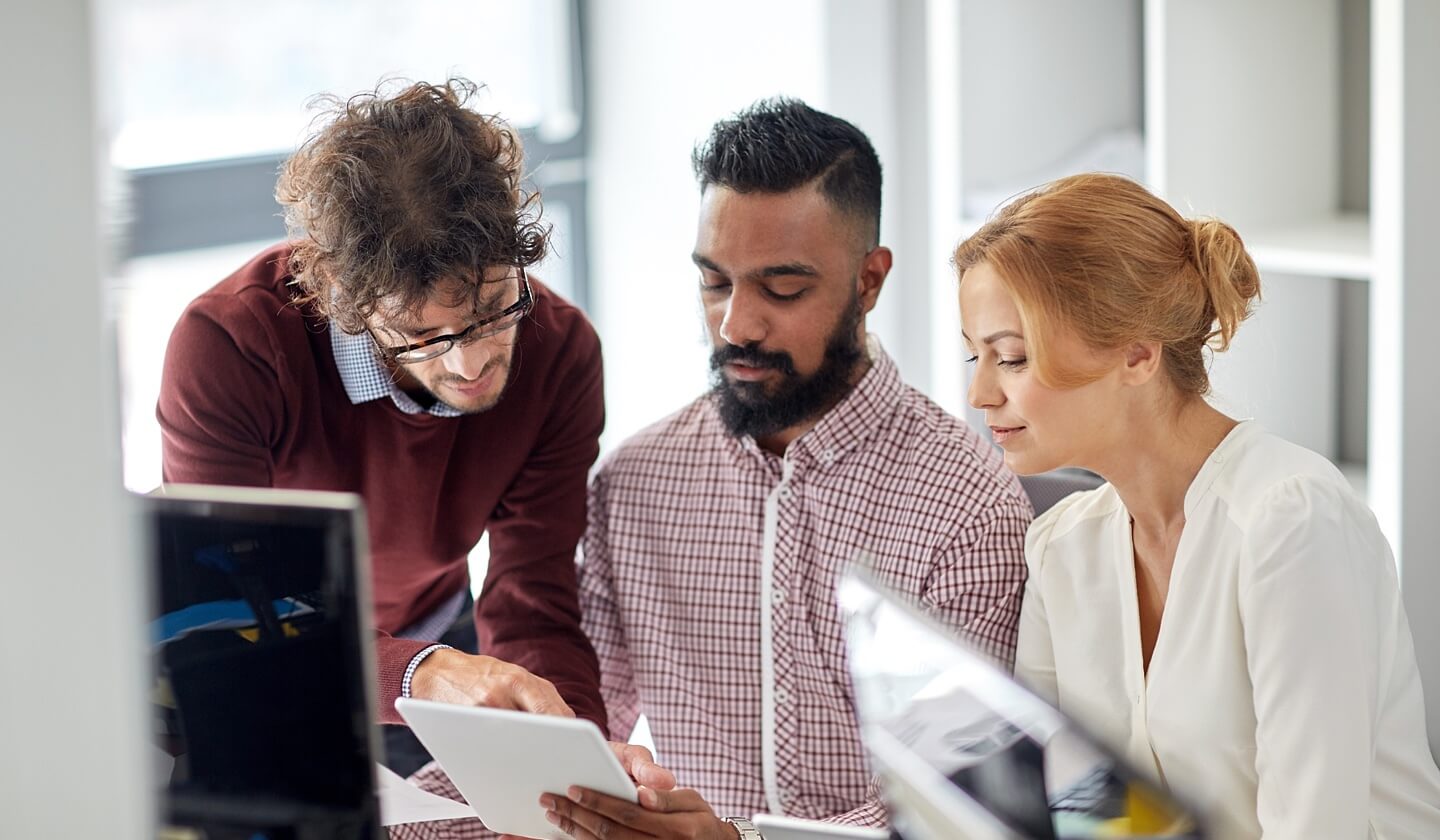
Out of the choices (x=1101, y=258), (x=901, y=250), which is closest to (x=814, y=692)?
(x=1101, y=258)

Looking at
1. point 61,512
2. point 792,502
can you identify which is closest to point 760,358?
point 792,502

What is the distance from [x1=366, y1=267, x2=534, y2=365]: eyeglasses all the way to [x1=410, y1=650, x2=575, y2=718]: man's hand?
0.30 metres

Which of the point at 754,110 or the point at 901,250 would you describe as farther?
the point at 901,250

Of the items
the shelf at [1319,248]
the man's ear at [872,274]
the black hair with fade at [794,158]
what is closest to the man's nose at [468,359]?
the black hair with fade at [794,158]

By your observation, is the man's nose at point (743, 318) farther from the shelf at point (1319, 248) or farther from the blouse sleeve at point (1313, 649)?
the shelf at point (1319, 248)

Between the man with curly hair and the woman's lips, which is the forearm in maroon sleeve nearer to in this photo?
the man with curly hair

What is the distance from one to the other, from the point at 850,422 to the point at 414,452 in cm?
49

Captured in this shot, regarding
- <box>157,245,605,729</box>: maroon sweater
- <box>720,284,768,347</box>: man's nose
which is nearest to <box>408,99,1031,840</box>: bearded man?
<box>720,284,768,347</box>: man's nose

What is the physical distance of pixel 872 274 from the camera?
5.66 feet

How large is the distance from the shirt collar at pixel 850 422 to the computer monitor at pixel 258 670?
35.8 inches

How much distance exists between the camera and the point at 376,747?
842 mm

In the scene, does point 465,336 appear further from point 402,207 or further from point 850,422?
point 850,422

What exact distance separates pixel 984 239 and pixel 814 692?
56 cm

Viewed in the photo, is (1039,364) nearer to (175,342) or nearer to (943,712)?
(943,712)
